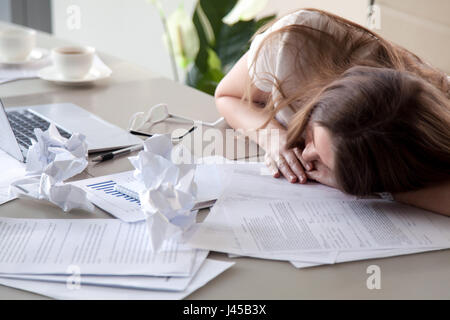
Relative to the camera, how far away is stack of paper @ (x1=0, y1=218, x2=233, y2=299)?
75 centimetres

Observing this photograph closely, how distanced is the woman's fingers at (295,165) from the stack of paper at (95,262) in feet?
1.09

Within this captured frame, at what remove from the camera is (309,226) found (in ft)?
3.04

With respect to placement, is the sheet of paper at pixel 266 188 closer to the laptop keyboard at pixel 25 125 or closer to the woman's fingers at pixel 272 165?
the woman's fingers at pixel 272 165

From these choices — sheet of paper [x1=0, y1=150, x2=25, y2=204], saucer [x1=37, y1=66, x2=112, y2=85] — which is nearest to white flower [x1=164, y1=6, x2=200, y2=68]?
saucer [x1=37, y1=66, x2=112, y2=85]

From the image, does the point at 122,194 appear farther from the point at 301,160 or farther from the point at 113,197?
the point at 301,160

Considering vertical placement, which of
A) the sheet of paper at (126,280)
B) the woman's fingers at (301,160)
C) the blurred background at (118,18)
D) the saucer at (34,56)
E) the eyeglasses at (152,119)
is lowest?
the blurred background at (118,18)

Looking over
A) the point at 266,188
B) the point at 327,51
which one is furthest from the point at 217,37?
the point at 266,188

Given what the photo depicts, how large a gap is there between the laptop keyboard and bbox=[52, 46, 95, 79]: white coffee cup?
0.30 meters

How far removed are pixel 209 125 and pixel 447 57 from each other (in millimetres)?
1029

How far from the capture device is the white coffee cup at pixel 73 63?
1642mm

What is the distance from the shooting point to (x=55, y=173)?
1005 mm

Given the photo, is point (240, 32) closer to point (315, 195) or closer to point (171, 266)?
point (315, 195)

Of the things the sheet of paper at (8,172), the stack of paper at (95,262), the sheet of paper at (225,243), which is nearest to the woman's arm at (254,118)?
the sheet of paper at (225,243)
